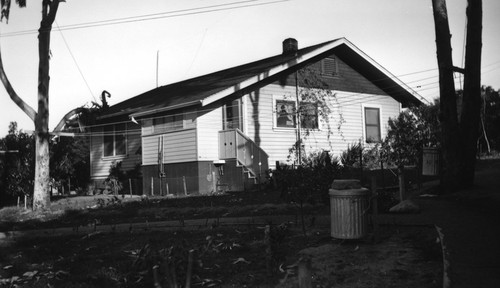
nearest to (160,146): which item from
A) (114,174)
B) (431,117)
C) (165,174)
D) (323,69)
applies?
(165,174)

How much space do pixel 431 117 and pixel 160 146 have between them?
40.3 ft

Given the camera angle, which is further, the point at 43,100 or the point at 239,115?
the point at 239,115

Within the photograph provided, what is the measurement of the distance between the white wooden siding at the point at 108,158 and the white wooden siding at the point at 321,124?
7.12 m

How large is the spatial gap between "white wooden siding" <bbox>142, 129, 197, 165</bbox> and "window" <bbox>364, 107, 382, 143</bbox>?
31.8 feet

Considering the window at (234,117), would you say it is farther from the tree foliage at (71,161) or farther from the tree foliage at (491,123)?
the tree foliage at (491,123)

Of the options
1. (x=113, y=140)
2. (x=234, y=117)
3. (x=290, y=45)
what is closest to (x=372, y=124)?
(x=290, y=45)

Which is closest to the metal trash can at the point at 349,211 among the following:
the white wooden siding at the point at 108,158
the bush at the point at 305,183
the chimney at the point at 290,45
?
the bush at the point at 305,183

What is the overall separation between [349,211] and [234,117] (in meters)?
14.4

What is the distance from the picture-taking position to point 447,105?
42.9 ft

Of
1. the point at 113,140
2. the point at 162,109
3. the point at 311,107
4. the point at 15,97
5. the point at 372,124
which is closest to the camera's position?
the point at 15,97

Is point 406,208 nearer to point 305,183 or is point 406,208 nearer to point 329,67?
point 305,183

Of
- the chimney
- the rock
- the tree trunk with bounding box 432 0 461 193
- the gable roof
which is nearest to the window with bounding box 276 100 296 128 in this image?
the gable roof

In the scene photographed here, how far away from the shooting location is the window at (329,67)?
76.5 feet

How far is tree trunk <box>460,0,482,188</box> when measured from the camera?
12.7m
